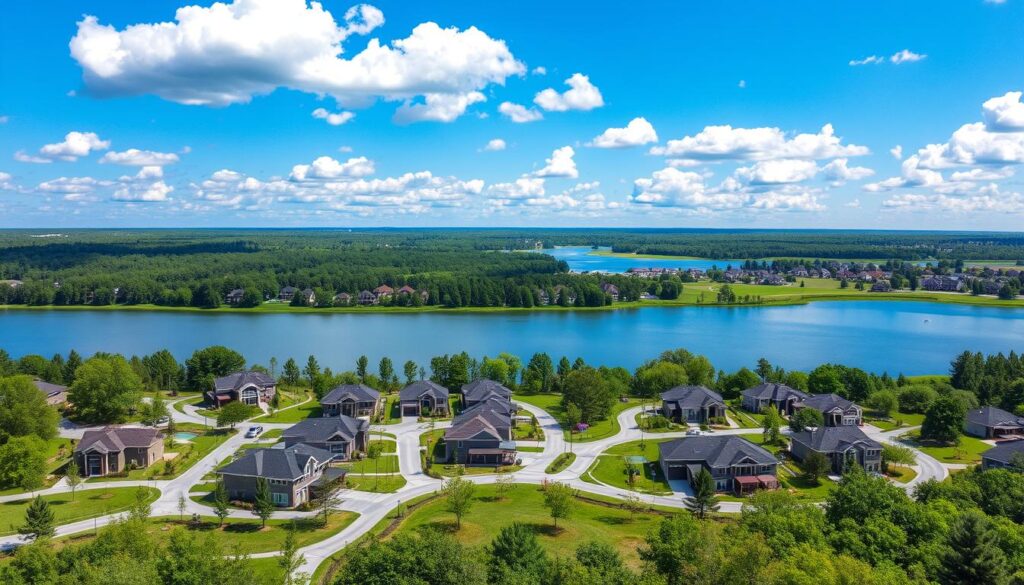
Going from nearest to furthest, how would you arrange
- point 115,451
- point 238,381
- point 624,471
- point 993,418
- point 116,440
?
point 115,451
point 116,440
point 624,471
point 993,418
point 238,381

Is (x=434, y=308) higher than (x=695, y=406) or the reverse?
higher

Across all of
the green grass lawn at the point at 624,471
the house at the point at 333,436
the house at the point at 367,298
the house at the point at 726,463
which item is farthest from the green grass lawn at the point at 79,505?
the house at the point at 367,298

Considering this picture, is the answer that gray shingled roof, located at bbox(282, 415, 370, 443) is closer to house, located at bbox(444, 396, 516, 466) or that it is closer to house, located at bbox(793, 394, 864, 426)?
house, located at bbox(444, 396, 516, 466)

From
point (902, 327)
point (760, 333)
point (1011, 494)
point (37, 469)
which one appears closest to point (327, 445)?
point (37, 469)

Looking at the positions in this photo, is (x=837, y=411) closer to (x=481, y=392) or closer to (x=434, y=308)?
(x=481, y=392)

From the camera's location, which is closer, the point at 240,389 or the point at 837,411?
the point at 837,411

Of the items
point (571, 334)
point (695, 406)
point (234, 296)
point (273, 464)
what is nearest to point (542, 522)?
point (273, 464)

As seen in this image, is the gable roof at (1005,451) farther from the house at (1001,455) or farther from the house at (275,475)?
the house at (275,475)
